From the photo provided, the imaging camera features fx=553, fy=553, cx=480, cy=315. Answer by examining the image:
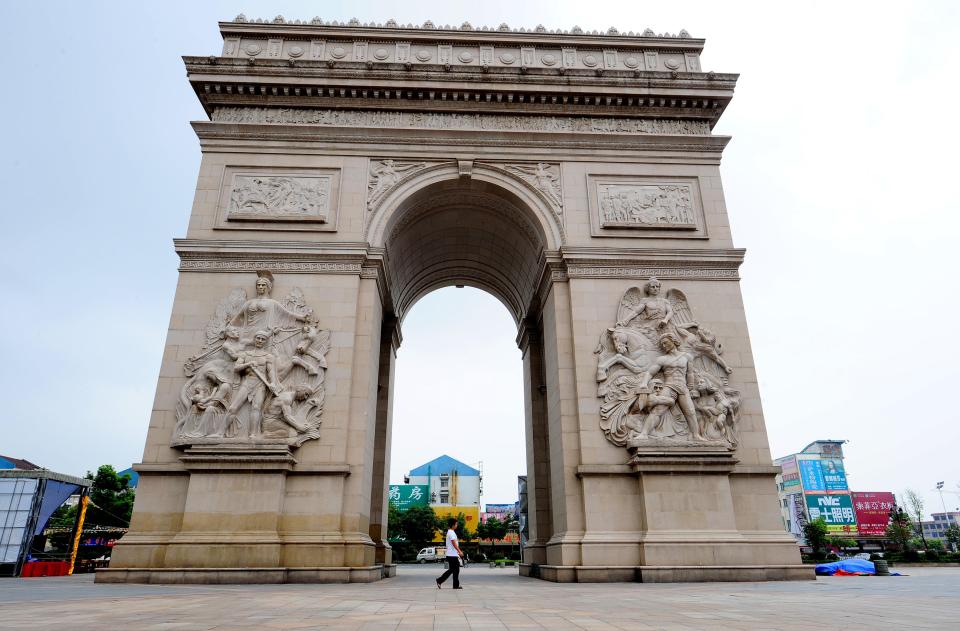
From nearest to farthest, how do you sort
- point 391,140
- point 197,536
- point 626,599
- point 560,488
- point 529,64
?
point 626,599 < point 197,536 < point 560,488 < point 391,140 < point 529,64

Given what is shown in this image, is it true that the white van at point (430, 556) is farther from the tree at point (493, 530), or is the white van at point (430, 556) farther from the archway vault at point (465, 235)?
the archway vault at point (465, 235)

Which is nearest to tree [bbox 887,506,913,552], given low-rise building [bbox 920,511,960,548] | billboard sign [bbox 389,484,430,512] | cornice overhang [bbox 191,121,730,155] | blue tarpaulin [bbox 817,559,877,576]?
blue tarpaulin [bbox 817,559,877,576]

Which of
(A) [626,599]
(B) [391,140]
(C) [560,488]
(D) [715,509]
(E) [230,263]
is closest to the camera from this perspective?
(A) [626,599]

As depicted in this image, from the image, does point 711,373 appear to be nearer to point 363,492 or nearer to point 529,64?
point 363,492

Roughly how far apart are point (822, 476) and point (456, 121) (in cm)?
7627

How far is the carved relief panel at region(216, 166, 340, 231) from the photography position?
16656 mm

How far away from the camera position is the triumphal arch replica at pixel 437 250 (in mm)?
13492

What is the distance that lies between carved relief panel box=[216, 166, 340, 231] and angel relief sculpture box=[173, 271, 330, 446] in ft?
6.76

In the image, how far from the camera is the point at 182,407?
1412cm

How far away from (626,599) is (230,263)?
534 inches

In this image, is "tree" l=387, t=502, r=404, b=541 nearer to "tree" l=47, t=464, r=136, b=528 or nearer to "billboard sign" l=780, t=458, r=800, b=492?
"tree" l=47, t=464, r=136, b=528

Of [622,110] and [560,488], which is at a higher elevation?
[622,110]

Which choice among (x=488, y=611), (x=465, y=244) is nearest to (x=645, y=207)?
(x=465, y=244)

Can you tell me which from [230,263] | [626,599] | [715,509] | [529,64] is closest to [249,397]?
[230,263]
